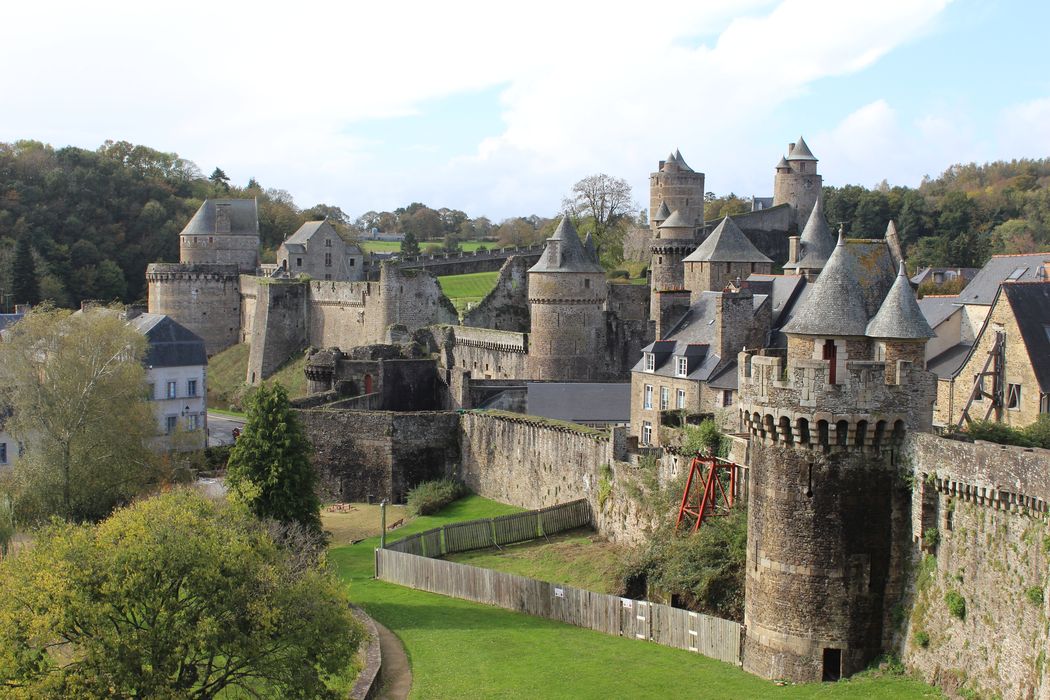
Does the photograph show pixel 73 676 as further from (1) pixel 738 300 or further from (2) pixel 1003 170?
(2) pixel 1003 170

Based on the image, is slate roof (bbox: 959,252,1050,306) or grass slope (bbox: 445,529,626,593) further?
slate roof (bbox: 959,252,1050,306)

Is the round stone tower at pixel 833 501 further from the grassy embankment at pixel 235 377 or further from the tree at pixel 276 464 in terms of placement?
the grassy embankment at pixel 235 377

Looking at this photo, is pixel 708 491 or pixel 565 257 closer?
pixel 708 491

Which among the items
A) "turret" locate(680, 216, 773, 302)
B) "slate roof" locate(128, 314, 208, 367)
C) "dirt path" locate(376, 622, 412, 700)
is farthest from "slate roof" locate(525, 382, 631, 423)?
"slate roof" locate(128, 314, 208, 367)

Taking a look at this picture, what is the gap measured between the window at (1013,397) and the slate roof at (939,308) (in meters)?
7.09

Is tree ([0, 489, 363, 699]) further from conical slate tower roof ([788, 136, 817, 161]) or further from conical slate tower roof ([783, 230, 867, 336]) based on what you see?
conical slate tower roof ([788, 136, 817, 161])

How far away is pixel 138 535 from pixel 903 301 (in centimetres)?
1402

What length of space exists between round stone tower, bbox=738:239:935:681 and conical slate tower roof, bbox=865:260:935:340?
0.05m

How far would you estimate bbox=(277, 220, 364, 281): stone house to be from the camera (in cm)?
7362

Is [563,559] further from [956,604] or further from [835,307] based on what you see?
[956,604]

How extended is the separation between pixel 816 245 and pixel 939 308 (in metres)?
7.36

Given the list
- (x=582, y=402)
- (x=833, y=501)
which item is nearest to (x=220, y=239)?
(x=582, y=402)

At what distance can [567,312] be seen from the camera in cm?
4838

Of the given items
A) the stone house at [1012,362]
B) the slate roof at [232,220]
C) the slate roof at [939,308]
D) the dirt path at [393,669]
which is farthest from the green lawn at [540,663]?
the slate roof at [232,220]
